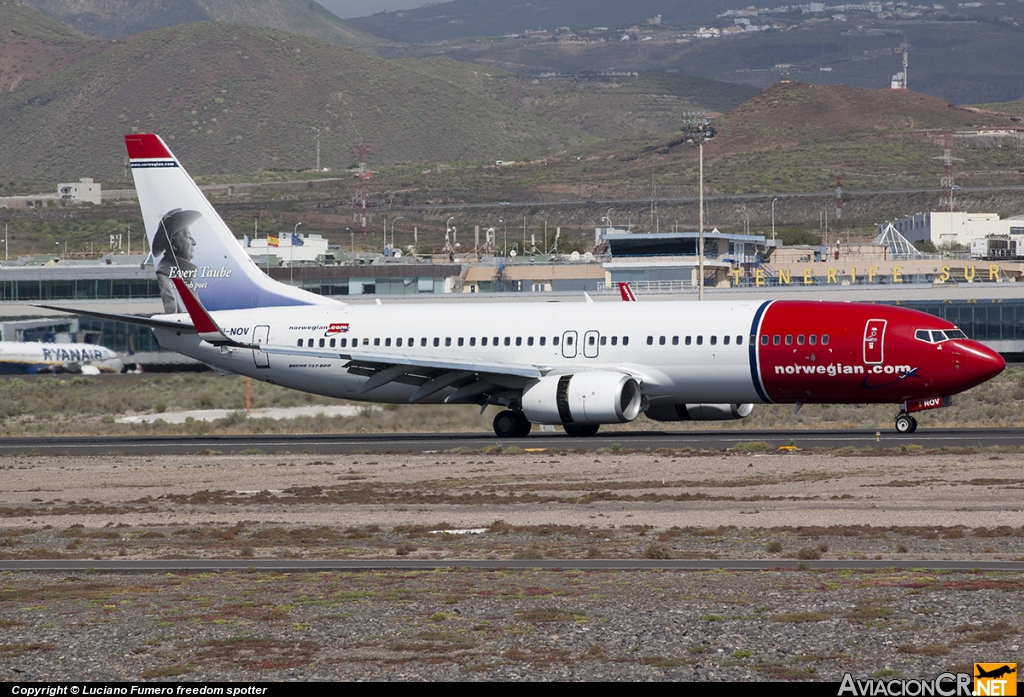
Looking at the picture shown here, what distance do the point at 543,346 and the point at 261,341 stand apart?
918 cm

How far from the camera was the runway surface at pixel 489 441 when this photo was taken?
3594cm

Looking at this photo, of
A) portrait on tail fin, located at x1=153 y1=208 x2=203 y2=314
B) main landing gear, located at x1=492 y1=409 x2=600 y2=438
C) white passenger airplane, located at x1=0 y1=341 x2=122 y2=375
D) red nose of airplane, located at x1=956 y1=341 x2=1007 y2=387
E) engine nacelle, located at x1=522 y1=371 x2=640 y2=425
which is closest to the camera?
red nose of airplane, located at x1=956 y1=341 x2=1007 y2=387

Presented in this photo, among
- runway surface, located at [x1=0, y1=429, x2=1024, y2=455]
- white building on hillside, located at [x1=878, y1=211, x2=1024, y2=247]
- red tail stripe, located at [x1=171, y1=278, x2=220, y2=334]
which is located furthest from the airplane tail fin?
white building on hillside, located at [x1=878, y1=211, x2=1024, y2=247]

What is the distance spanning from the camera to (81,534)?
22.4 m

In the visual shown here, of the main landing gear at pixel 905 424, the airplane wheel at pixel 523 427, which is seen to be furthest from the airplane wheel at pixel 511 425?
the main landing gear at pixel 905 424

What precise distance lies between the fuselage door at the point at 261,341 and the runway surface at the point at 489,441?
2.35 metres

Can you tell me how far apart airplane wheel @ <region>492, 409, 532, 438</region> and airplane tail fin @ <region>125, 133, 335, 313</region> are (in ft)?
26.1

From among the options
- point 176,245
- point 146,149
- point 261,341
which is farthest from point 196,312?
point 146,149

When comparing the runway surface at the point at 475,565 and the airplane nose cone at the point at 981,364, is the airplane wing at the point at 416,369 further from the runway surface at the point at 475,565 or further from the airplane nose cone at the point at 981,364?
the runway surface at the point at 475,565

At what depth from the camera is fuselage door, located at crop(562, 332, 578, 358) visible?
40.7m

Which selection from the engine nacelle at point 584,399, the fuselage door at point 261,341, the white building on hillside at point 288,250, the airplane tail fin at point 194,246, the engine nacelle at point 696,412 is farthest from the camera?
the white building on hillside at point 288,250

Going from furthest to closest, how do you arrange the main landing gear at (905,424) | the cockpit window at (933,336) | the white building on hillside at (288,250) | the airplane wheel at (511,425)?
the white building on hillside at (288,250) → the airplane wheel at (511,425) → the main landing gear at (905,424) → the cockpit window at (933,336)

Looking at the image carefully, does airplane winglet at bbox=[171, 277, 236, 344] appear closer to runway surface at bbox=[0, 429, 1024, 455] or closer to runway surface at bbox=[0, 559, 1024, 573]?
runway surface at bbox=[0, 429, 1024, 455]

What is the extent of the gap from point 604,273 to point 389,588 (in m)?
93.9
